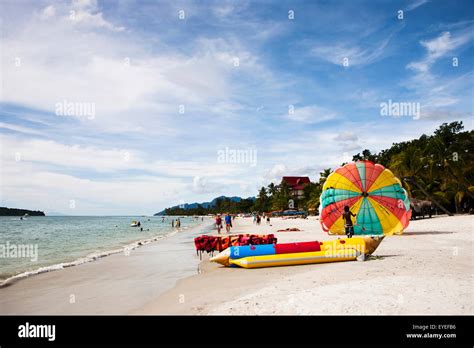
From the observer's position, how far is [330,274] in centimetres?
964

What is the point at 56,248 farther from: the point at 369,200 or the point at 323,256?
the point at 323,256

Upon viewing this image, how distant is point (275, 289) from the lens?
27.0ft

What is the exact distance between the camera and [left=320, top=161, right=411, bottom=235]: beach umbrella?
1973 cm

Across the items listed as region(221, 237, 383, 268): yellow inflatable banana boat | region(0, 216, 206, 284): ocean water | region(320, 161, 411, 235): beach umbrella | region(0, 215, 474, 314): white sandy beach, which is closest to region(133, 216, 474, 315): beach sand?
region(0, 215, 474, 314): white sandy beach

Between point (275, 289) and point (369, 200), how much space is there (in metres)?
13.3

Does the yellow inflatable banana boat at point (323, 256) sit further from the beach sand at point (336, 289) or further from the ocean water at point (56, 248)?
the ocean water at point (56, 248)

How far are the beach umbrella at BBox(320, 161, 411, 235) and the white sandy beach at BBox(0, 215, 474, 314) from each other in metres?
5.89

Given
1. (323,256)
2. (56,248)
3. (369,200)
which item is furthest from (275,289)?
(56,248)

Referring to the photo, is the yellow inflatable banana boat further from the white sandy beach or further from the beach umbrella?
the beach umbrella
